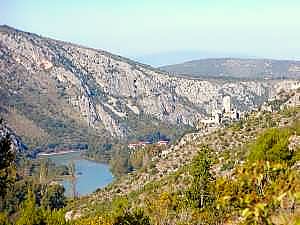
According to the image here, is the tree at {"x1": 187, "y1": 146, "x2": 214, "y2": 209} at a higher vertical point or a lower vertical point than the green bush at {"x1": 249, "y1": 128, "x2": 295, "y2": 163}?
lower

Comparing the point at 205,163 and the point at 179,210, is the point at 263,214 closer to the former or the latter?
the point at 179,210

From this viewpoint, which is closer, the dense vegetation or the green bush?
the dense vegetation

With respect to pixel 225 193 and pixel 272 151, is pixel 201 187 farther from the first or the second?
pixel 225 193

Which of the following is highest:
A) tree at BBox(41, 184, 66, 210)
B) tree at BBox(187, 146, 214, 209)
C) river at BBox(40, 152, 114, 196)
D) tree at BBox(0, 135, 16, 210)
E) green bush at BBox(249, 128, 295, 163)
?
tree at BBox(0, 135, 16, 210)

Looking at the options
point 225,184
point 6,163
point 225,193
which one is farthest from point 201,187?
point 225,193

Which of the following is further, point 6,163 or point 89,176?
point 89,176

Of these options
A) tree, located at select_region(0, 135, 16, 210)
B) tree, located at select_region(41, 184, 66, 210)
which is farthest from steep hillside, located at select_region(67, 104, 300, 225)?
tree, located at select_region(41, 184, 66, 210)

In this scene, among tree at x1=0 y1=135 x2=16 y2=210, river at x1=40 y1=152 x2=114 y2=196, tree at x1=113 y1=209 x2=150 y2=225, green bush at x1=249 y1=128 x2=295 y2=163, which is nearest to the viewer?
tree at x1=0 y1=135 x2=16 y2=210

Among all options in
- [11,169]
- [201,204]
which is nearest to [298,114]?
[201,204]

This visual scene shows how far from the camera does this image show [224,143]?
66000 millimetres

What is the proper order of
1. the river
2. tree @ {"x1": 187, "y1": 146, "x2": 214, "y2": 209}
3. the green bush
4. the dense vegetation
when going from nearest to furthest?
the dense vegetation
the green bush
tree @ {"x1": 187, "y1": 146, "x2": 214, "y2": 209}
the river

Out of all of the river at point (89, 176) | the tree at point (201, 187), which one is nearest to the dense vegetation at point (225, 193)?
the tree at point (201, 187)

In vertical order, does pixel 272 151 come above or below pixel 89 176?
above

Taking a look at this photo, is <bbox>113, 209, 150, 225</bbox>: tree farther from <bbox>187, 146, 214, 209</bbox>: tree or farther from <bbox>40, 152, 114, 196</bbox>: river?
<bbox>40, 152, 114, 196</bbox>: river
